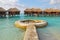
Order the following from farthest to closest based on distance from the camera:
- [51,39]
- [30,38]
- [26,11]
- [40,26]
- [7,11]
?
[26,11]
[7,11]
[40,26]
[51,39]
[30,38]

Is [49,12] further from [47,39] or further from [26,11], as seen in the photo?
[47,39]

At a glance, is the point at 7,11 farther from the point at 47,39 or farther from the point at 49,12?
the point at 47,39

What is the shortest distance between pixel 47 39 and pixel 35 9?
80.8 ft

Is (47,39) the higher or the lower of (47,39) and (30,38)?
the lower

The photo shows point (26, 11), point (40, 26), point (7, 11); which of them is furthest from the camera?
point (26, 11)

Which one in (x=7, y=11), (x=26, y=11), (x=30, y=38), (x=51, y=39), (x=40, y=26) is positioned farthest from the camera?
(x=26, y=11)

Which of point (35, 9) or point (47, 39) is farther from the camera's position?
point (35, 9)

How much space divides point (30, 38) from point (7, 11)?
23.9 meters

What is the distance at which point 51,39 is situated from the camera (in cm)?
714

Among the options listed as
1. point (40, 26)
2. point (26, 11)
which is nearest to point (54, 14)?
point (26, 11)

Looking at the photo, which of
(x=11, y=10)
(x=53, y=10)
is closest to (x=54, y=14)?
(x=53, y=10)

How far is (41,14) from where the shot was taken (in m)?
32.5

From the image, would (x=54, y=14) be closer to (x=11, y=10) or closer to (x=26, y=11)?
(x=26, y=11)

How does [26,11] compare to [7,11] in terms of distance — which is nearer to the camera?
[7,11]
